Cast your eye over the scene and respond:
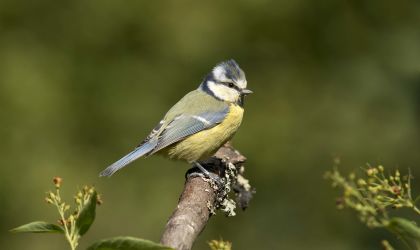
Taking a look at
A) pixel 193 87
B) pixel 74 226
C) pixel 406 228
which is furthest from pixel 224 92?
pixel 406 228

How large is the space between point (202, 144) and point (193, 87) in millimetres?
1964

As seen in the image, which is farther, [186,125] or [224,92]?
[224,92]

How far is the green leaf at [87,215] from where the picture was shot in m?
1.19

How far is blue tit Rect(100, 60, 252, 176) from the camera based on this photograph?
328cm

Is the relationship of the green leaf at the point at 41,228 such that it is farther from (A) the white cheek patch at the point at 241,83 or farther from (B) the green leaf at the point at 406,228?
(A) the white cheek patch at the point at 241,83

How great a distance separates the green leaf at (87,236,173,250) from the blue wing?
205 cm

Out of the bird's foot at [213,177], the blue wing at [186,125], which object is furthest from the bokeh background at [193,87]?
the bird's foot at [213,177]

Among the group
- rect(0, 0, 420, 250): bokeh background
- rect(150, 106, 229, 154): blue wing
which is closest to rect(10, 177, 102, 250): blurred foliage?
rect(150, 106, 229, 154): blue wing

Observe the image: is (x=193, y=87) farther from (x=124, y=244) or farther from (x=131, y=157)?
(x=124, y=244)

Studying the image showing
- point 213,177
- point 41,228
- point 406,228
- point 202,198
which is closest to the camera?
point 406,228

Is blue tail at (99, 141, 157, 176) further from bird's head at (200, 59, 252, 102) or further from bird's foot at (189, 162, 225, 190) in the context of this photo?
bird's head at (200, 59, 252, 102)

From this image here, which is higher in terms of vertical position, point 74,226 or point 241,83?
point 241,83

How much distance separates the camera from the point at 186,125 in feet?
11.0

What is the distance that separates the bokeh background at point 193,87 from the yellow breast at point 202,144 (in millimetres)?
1608
